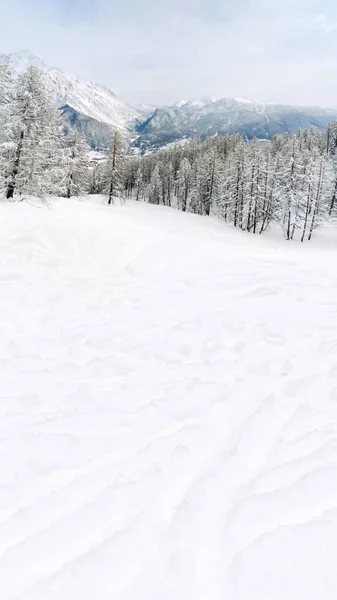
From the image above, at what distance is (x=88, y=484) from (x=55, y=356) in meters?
3.07

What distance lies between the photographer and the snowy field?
7.88 feet

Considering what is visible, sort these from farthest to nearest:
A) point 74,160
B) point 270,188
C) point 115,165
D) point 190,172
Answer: point 190,172
point 270,188
point 115,165
point 74,160

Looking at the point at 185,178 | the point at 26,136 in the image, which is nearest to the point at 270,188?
the point at 185,178

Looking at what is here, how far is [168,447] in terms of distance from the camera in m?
3.66

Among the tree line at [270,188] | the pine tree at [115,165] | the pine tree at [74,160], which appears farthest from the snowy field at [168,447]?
the pine tree at [115,165]

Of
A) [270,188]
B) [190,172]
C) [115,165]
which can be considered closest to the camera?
[115,165]

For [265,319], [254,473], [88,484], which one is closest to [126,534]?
[88,484]

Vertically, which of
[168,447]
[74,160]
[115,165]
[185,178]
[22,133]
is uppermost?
[185,178]

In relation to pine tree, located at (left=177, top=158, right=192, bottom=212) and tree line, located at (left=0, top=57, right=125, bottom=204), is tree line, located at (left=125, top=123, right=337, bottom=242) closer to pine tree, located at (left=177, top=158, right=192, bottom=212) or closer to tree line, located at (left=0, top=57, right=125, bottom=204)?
pine tree, located at (left=177, top=158, right=192, bottom=212)

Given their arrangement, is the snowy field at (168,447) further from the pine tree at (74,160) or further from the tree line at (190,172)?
the pine tree at (74,160)

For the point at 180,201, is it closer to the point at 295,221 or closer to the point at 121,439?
the point at 295,221

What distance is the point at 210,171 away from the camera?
53156 mm

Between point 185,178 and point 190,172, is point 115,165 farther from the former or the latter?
point 185,178

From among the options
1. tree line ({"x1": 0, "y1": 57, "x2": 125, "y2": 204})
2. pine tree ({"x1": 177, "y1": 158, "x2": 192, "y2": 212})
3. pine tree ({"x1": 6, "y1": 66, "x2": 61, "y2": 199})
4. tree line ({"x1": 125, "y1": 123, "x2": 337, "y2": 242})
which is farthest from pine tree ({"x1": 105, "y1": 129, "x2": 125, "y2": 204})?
pine tree ({"x1": 177, "y1": 158, "x2": 192, "y2": 212})
